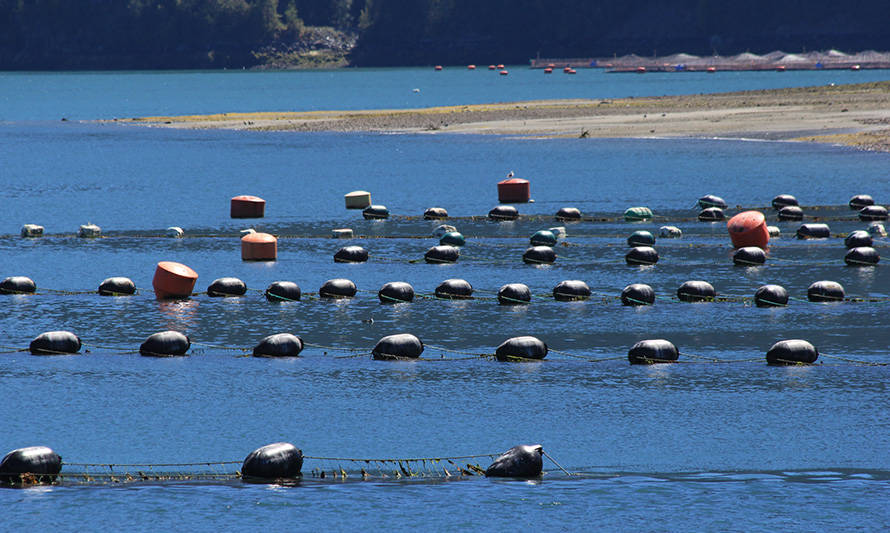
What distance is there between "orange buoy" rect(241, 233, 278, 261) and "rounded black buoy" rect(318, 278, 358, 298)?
10687 millimetres

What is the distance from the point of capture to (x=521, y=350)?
138 ft

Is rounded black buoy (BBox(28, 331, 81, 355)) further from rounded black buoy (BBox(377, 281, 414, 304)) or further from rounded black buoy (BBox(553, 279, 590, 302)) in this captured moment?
rounded black buoy (BBox(553, 279, 590, 302))

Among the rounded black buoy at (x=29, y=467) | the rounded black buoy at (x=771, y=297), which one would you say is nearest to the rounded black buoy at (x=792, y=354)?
the rounded black buoy at (x=771, y=297)

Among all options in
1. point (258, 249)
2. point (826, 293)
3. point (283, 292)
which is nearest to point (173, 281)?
point (283, 292)

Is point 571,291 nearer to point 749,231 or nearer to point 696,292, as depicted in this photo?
point 696,292

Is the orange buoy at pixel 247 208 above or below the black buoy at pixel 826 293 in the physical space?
above

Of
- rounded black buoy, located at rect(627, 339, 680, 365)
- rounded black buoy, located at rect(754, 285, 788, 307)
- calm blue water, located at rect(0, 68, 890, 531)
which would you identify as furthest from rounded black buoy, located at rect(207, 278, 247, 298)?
rounded black buoy, located at rect(754, 285, 788, 307)

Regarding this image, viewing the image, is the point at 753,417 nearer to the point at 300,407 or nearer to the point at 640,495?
the point at 640,495

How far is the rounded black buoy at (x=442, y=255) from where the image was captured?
204ft

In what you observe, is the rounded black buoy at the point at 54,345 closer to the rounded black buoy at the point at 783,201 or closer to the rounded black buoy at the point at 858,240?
the rounded black buoy at the point at 858,240

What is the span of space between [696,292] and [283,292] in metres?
16.6

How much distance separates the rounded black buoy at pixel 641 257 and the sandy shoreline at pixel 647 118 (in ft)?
188

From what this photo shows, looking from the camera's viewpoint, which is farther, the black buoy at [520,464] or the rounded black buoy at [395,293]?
Answer: the rounded black buoy at [395,293]

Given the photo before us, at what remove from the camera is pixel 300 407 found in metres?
36.7
